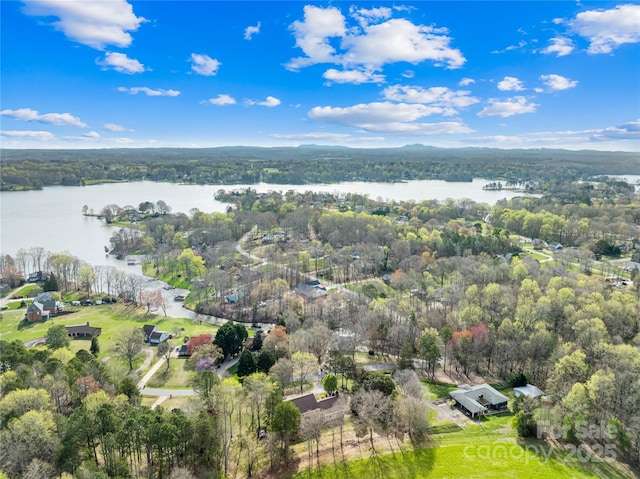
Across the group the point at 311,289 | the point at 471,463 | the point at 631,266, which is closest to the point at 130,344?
the point at 311,289

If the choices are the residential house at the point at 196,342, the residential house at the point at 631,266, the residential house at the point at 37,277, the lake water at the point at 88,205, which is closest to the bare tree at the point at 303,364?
the residential house at the point at 196,342

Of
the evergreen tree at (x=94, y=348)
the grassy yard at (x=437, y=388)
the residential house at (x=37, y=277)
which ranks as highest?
the residential house at (x=37, y=277)

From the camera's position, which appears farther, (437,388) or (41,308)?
(41,308)

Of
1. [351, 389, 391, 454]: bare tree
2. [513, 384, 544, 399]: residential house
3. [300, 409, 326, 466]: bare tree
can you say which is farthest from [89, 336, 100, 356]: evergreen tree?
[513, 384, 544, 399]: residential house

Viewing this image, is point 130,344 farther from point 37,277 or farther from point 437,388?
point 37,277

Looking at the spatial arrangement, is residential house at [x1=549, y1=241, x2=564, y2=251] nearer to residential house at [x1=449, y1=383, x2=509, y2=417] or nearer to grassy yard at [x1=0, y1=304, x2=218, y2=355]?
residential house at [x1=449, y1=383, x2=509, y2=417]

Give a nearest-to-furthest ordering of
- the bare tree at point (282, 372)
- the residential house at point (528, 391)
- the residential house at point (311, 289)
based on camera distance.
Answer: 1. the residential house at point (528, 391)
2. the bare tree at point (282, 372)
3. the residential house at point (311, 289)

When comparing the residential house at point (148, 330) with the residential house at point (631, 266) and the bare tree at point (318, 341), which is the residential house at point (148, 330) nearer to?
the bare tree at point (318, 341)
